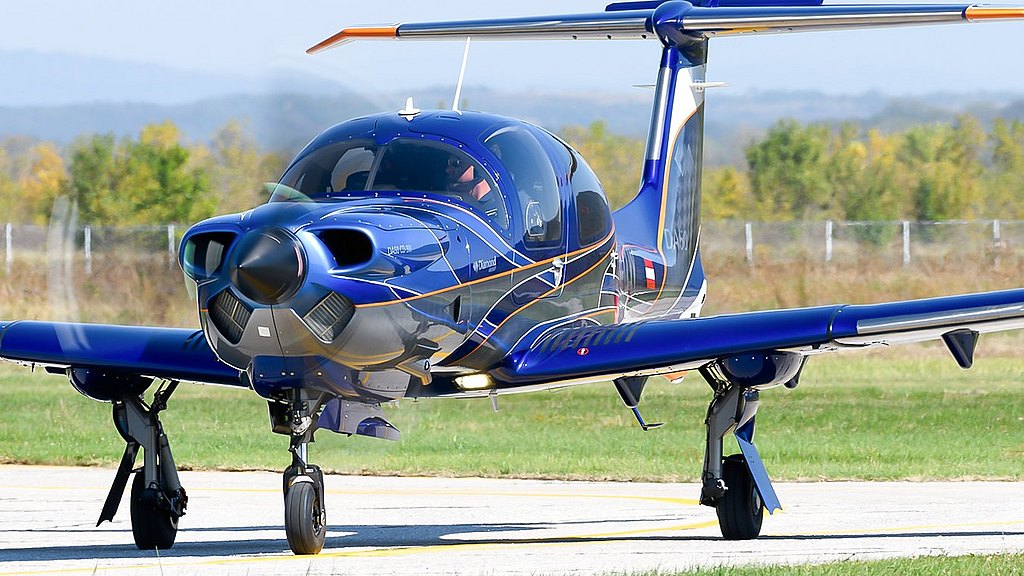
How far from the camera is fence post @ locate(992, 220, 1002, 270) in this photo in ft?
156

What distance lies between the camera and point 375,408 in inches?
528

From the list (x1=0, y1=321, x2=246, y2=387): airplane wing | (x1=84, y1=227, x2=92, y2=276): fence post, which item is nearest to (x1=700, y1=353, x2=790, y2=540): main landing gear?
(x1=0, y1=321, x2=246, y2=387): airplane wing

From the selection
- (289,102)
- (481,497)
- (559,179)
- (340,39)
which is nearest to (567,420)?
(481,497)

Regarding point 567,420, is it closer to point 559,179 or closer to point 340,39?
point 340,39

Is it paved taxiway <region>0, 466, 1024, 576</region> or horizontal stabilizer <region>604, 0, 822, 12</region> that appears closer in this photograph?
paved taxiway <region>0, 466, 1024, 576</region>

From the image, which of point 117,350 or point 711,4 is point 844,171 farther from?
point 117,350

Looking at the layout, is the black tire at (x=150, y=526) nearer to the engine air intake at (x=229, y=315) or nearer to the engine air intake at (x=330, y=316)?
the engine air intake at (x=229, y=315)

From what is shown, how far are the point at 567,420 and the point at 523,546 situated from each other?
15268 millimetres

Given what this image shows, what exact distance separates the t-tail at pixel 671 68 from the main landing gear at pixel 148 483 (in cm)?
453

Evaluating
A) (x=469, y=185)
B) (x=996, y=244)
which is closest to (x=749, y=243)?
(x=996, y=244)

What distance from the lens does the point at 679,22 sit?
18.2 meters

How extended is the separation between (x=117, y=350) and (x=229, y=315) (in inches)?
133

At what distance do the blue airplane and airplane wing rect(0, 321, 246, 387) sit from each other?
0.02 m

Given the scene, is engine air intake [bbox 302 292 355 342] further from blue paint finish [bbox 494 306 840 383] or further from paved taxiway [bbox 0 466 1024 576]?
blue paint finish [bbox 494 306 840 383]
